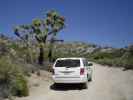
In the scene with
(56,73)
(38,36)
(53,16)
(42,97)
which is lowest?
(42,97)

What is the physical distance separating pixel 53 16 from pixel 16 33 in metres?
5.89

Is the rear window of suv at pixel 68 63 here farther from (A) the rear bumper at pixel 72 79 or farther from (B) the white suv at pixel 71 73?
(A) the rear bumper at pixel 72 79

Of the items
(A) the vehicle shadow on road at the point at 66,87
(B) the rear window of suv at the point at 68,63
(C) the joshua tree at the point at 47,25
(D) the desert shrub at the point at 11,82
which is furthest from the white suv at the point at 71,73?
(C) the joshua tree at the point at 47,25

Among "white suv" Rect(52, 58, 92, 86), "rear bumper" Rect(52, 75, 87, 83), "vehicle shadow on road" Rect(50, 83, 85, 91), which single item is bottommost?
"vehicle shadow on road" Rect(50, 83, 85, 91)

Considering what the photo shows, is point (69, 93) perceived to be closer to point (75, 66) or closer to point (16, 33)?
point (75, 66)

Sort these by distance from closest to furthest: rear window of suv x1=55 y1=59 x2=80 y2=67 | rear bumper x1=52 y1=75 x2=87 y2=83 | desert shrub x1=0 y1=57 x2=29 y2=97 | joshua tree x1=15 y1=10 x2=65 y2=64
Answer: desert shrub x1=0 y1=57 x2=29 y2=97 → rear bumper x1=52 y1=75 x2=87 y2=83 → rear window of suv x1=55 y1=59 x2=80 y2=67 → joshua tree x1=15 y1=10 x2=65 y2=64

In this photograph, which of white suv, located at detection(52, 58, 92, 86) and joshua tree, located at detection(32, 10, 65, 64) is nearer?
white suv, located at detection(52, 58, 92, 86)

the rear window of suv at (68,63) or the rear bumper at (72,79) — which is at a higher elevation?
the rear window of suv at (68,63)

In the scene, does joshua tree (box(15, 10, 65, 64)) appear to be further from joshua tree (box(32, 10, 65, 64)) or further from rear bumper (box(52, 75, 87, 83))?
rear bumper (box(52, 75, 87, 83))

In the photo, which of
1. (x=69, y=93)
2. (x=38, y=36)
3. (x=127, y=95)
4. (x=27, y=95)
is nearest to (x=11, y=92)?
(x=27, y=95)

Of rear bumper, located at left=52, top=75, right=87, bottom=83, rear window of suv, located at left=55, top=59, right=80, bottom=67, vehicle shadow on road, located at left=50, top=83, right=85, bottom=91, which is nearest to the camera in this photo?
rear bumper, located at left=52, top=75, right=87, bottom=83

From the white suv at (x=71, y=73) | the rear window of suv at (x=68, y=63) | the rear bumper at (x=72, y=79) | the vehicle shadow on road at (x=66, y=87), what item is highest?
the rear window of suv at (x=68, y=63)

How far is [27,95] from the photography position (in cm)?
1445

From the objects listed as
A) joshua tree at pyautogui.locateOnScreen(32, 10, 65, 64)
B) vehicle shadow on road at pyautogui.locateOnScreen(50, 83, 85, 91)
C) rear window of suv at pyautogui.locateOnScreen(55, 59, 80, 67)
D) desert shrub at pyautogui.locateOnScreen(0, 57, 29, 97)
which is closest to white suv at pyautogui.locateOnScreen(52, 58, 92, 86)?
rear window of suv at pyautogui.locateOnScreen(55, 59, 80, 67)
